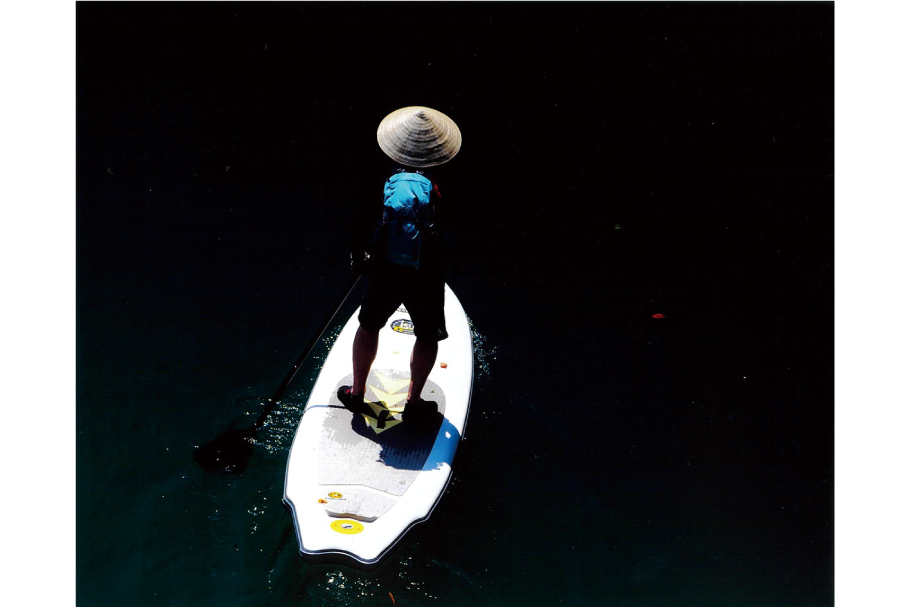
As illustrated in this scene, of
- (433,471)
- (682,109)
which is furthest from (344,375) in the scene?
(682,109)

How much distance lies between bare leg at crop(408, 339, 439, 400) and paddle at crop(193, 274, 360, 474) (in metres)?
0.62

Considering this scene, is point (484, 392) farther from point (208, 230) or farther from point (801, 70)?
point (801, 70)

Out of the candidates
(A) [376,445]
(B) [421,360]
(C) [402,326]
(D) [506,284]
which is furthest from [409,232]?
(D) [506,284]

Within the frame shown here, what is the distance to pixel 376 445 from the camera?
3941 millimetres

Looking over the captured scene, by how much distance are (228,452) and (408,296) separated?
1.60 metres

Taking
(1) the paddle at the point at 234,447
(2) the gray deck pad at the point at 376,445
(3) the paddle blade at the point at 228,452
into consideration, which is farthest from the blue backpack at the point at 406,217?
(3) the paddle blade at the point at 228,452

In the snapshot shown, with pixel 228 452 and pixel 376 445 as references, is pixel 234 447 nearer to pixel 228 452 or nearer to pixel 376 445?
pixel 228 452

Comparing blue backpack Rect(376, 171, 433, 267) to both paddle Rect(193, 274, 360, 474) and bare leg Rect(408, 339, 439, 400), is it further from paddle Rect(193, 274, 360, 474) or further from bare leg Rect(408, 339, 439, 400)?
paddle Rect(193, 274, 360, 474)

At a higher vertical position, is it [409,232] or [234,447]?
[409,232]

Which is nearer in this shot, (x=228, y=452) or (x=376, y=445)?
(x=376, y=445)

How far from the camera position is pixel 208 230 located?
6195mm

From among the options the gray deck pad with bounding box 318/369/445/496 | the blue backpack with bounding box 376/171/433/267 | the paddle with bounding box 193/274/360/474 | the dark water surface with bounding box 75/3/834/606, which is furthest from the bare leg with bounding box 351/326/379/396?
the dark water surface with bounding box 75/3/834/606

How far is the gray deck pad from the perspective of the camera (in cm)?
374

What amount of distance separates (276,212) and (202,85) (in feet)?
6.39
